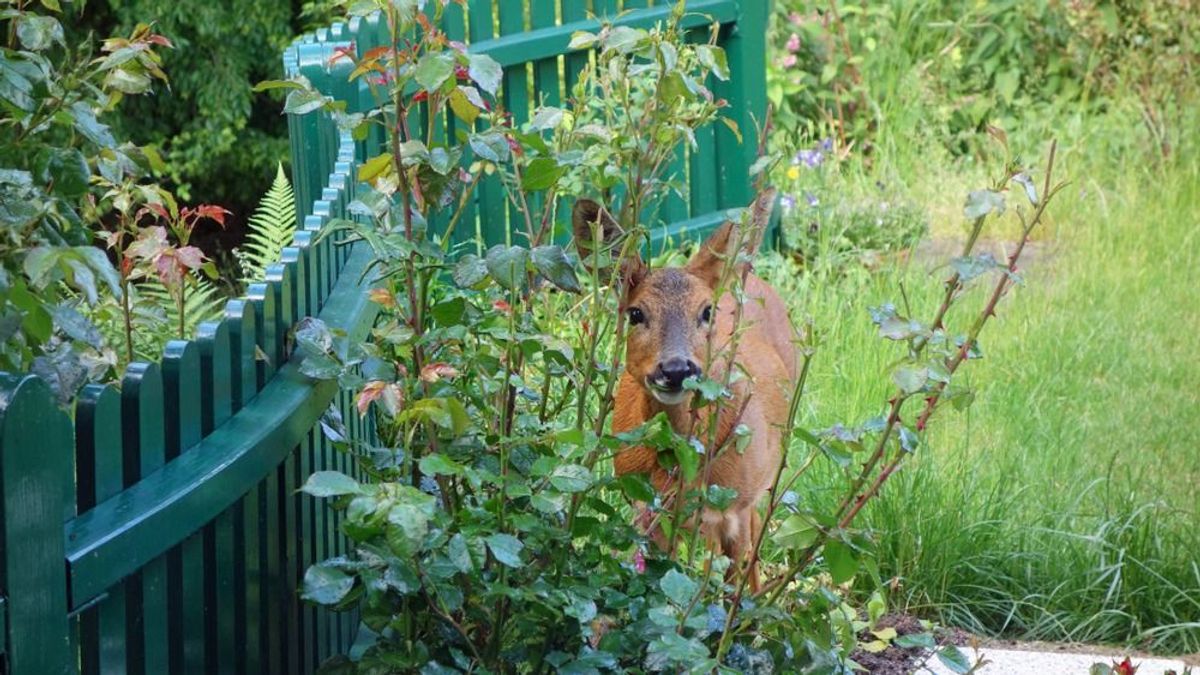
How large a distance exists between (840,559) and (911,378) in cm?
39

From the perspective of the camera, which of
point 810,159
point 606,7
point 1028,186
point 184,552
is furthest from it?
point 810,159

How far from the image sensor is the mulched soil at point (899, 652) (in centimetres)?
490

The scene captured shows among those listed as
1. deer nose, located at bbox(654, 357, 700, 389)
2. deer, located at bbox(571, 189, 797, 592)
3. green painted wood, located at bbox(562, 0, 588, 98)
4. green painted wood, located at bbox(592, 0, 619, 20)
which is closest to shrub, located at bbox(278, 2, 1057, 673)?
deer, located at bbox(571, 189, 797, 592)

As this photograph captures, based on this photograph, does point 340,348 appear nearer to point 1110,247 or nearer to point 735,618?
point 735,618

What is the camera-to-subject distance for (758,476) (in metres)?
5.35

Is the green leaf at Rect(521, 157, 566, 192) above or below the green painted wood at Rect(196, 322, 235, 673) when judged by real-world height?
above

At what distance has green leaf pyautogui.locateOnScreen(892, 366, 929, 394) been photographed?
3.14 meters

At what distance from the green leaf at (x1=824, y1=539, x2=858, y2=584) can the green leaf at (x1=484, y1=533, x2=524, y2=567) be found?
64 centimetres

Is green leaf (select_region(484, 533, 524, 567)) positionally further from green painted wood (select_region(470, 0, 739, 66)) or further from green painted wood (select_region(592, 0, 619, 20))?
green painted wood (select_region(592, 0, 619, 20))

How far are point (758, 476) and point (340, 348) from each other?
237 cm

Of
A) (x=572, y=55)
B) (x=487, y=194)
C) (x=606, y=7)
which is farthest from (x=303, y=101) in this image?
(x=606, y=7)

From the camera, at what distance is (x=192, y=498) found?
9.35ft

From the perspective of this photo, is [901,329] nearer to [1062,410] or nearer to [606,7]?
[1062,410]

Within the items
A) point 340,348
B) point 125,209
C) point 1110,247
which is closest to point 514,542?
point 340,348
